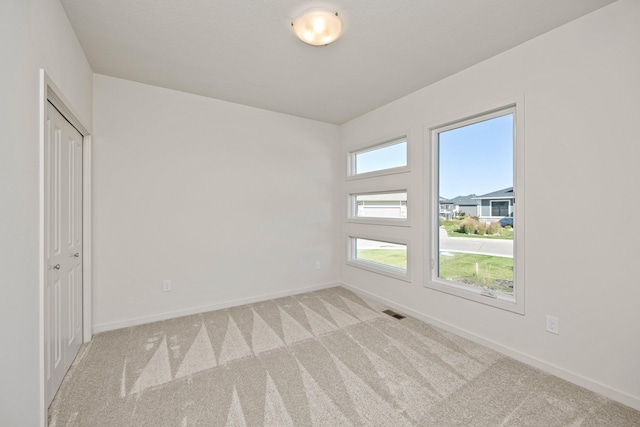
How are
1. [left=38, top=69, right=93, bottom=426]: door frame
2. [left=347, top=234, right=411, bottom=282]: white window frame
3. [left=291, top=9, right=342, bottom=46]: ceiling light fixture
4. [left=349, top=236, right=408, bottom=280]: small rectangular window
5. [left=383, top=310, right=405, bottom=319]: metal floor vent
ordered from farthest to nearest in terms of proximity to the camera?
1. [left=349, top=236, right=408, bottom=280]: small rectangular window
2. [left=347, top=234, right=411, bottom=282]: white window frame
3. [left=383, top=310, right=405, bottom=319]: metal floor vent
4. [left=291, top=9, right=342, bottom=46]: ceiling light fixture
5. [left=38, top=69, right=93, bottom=426]: door frame

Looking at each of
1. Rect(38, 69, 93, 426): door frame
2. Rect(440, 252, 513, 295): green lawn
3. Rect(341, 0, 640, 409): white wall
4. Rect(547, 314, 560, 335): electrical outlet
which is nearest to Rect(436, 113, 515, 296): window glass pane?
Rect(440, 252, 513, 295): green lawn

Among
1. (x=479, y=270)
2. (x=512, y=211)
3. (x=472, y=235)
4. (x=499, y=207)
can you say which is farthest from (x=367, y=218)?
(x=512, y=211)

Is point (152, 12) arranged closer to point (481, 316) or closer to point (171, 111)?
point (171, 111)

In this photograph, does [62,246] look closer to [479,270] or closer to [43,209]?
[43,209]

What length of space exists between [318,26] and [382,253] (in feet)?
9.34

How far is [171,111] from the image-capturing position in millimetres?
3092

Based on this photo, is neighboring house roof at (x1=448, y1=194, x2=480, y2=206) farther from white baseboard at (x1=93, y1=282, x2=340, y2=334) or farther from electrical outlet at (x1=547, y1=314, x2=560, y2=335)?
white baseboard at (x1=93, y1=282, x2=340, y2=334)

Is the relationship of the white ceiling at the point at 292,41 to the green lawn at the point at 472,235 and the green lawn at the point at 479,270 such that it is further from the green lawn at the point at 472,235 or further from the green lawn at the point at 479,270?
the green lawn at the point at 479,270

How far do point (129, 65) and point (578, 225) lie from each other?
4180 mm

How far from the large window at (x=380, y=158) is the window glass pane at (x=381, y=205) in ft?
1.20

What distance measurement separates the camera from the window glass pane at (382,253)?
346cm

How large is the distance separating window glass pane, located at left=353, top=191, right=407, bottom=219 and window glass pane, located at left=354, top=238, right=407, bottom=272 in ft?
1.30

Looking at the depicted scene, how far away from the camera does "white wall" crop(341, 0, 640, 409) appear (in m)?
1.75

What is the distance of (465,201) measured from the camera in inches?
110
